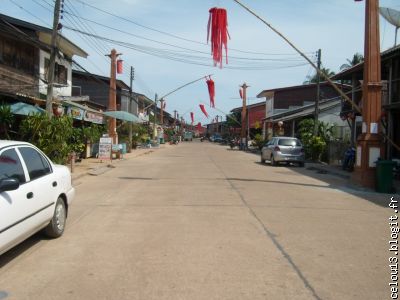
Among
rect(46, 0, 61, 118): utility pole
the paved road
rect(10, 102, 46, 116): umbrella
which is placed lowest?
the paved road

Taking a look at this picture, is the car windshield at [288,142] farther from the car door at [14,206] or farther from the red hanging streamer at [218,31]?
the car door at [14,206]

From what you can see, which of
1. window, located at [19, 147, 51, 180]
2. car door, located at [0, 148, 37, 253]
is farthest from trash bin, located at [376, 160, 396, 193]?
car door, located at [0, 148, 37, 253]

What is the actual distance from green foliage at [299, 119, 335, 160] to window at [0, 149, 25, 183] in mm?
27237

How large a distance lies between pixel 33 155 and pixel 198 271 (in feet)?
10.3

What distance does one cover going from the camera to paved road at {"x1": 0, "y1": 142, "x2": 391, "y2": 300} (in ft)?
18.6

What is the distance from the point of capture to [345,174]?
2322 centimetres

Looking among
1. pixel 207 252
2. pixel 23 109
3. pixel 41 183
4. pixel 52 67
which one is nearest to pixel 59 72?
pixel 23 109

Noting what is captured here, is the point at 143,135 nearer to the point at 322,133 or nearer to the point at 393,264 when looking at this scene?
the point at 322,133

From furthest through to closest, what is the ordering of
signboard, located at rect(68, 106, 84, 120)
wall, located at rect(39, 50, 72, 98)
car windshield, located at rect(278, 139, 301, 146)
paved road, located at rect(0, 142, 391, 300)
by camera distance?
car windshield, located at rect(278, 139, 301, 146) → wall, located at rect(39, 50, 72, 98) → signboard, located at rect(68, 106, 84, 120) → paved road, located at rect(0, 142, 391, 300)

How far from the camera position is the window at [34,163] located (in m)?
7.36

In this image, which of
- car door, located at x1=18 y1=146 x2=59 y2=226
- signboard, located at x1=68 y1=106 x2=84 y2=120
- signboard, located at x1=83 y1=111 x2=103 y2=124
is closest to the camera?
car door, located at x1=18 y1=146 x2=59 y2=226

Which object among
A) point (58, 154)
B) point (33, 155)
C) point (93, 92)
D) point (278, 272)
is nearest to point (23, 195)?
point (33, 155)

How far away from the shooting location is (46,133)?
18750 millimetres

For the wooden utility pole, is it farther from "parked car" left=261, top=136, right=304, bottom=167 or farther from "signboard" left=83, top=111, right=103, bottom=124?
"signboard" left=83, top=111, right=103, bottom=124
